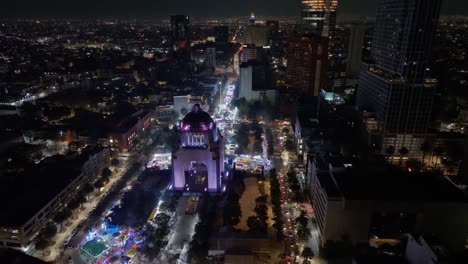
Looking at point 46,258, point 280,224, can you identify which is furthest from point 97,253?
point 280,224

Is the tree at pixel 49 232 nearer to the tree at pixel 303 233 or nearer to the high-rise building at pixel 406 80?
the tree at pixel 303 233

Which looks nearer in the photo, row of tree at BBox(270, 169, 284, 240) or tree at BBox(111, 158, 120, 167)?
row of tree at BBox(270, 169, 284, 240)

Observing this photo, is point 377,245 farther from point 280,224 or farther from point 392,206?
point 280,224

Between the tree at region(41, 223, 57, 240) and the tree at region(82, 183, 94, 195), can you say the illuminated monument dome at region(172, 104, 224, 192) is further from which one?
the tree at region(41, 223, 57, 240)

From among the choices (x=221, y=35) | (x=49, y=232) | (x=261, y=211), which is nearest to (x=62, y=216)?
(x=49, y=232)

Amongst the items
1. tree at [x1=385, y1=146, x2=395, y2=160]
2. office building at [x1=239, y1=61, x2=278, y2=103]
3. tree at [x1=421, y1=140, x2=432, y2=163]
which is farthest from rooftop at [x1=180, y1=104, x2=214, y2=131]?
office building at [x1=239, y1=61, x2=278, y2=103]

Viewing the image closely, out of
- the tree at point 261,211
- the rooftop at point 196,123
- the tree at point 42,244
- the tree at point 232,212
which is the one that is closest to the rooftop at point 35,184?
the tree at point 42,244

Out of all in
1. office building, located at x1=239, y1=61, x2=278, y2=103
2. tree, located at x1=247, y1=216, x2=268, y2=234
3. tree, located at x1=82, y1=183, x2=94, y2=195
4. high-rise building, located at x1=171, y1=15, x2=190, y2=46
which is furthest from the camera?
high-rise building, located at x1=171, y1=15, x2=190, y2=46
